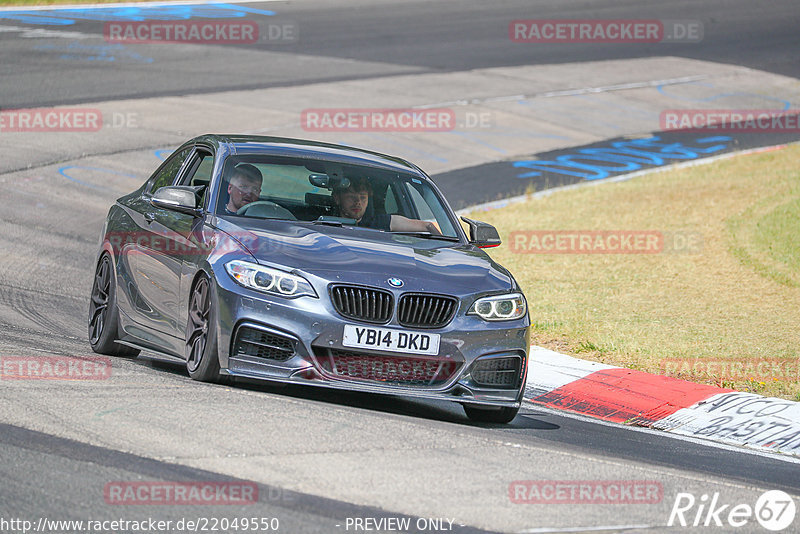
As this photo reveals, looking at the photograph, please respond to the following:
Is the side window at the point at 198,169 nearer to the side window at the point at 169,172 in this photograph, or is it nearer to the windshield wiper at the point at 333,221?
the side window at the point at 169,172

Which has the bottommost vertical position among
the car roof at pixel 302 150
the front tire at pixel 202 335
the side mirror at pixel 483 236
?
the front tire at pixel 202 335

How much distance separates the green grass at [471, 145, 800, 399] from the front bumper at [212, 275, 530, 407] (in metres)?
3.30

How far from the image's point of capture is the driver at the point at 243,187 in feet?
28.5

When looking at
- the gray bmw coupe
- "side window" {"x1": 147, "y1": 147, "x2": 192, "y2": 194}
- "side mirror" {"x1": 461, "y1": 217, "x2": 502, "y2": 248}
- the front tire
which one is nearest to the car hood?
the gray bmw coupe

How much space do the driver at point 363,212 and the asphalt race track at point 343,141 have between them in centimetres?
118

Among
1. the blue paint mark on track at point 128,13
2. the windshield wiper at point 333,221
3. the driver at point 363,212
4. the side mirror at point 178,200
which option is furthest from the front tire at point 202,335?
the blue paint mark on track at point 128,13

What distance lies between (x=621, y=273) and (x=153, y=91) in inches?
506

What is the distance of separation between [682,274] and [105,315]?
7.81 meters

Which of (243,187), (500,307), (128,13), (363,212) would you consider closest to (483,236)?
(363,212)

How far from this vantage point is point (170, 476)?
581 cm

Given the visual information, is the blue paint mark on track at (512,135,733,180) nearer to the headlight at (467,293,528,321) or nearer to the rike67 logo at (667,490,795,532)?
the headlight at (467,293,528,321)

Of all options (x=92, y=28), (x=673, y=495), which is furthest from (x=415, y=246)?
(x=92, y=28)

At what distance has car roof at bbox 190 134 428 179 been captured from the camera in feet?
29.9

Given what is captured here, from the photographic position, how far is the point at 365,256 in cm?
792
